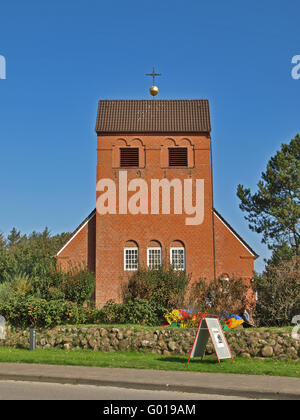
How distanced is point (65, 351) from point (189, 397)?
29.9 feet

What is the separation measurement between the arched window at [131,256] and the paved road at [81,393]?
19.9 m

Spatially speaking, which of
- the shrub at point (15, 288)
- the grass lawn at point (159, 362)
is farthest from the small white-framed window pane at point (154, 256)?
the grass lawn at point (159, 362)

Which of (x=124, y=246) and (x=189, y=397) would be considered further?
(x=124, y=246)

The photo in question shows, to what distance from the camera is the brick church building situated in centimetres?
3209

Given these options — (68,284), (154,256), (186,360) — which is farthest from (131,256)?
(186,360)

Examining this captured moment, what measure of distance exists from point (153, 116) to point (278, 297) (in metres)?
17.9

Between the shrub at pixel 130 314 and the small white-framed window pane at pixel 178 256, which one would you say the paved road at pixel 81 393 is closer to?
the shrub at pixel 130 314

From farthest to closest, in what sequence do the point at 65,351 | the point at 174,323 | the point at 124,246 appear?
the point at 124,246 → the point at 174,323 → the point at 65,351

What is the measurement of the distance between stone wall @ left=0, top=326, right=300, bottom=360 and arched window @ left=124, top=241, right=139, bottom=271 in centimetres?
1193

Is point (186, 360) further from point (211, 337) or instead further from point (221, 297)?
point (221, 297)

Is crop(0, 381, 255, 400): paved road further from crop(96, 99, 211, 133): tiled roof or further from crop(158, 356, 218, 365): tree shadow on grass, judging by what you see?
crop(96, 99, 211, 133): tiled roof

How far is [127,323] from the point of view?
2108 centimetres

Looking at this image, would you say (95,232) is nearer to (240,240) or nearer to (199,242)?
(199,242)
